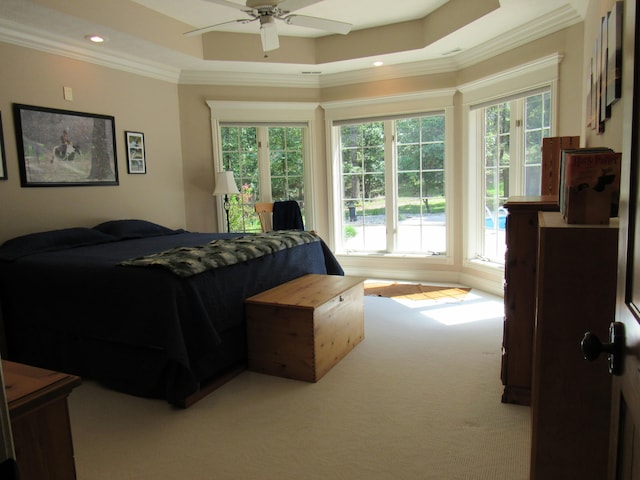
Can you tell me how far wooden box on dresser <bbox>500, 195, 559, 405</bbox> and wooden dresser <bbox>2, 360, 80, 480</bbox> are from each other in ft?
6.85

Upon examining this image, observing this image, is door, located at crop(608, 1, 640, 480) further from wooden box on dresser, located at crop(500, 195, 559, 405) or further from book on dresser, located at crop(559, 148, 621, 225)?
wooden box on dresser, located at crop(500, 195, 559, 405)

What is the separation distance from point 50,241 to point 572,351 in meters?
3.58

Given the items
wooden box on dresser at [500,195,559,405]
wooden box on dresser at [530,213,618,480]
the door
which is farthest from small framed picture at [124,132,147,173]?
the door

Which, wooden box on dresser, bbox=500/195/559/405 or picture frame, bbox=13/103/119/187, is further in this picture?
picture frame, bbox=13/103/119/187

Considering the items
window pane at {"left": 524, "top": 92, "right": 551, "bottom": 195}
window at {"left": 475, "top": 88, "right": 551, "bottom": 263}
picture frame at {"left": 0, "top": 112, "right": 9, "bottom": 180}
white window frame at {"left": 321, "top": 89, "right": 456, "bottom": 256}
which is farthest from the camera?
white window frame at {"left": 321, "top": 89, "right": 456, "bottom": 256}

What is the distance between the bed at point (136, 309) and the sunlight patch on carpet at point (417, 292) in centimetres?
176

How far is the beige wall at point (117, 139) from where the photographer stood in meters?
3.62

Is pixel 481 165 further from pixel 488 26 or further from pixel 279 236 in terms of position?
pixel 279 236

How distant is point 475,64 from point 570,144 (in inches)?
90.8

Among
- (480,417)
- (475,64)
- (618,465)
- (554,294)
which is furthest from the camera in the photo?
(475,64)

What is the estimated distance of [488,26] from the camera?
13.3 feet

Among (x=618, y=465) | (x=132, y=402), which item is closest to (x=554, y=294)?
(x=618, y=465)

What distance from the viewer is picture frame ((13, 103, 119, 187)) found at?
3.70 meters

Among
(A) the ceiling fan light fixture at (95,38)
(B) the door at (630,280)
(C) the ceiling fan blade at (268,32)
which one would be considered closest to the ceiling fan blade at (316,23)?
(C) the ceiling fan blade at (268,32)
